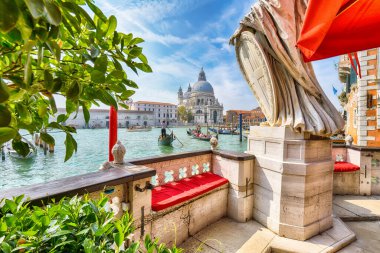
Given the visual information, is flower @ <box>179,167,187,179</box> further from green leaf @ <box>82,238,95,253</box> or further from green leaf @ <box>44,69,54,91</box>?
green leaf @ <box>44,69,54,91</box>

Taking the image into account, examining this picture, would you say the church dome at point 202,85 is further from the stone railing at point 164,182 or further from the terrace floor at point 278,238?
the terrace floor at point 278,238

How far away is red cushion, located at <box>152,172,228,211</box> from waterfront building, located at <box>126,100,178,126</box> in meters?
85.4

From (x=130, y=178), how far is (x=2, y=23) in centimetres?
218

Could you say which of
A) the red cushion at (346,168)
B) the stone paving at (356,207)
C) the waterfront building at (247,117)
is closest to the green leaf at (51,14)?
the stone paving at (356,207)

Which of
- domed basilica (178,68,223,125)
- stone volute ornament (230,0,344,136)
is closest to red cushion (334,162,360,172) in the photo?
stone volute ornament (230,0,344,136)

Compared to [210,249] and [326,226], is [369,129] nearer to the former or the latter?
[326,226]

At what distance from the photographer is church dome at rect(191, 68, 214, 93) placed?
9369cm

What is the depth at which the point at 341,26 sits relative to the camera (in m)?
1.87

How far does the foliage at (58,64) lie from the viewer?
388 millimetres

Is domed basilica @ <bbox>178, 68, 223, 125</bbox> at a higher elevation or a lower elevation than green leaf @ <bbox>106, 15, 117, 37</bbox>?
higher

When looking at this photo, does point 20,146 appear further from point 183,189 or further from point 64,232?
point 183,189

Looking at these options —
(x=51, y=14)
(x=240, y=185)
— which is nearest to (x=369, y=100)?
(x=240, y=185)

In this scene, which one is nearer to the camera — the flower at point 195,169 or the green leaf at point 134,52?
the green leaf at point 134,52

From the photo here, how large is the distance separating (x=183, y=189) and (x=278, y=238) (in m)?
1.76
